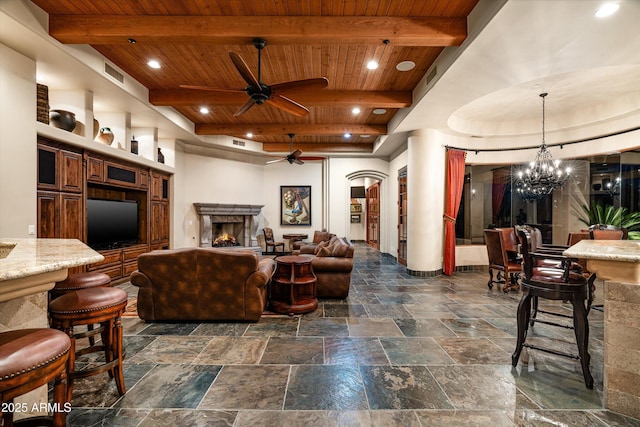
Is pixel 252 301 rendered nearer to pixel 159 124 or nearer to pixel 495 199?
pixel 159 124

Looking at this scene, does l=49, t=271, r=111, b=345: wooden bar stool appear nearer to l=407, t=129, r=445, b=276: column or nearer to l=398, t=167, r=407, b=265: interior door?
l=407, t=129, r=445, b=276: column

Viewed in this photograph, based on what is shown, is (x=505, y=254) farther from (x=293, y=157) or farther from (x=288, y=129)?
(x=288, y=129)

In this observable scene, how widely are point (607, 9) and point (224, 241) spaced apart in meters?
8.25

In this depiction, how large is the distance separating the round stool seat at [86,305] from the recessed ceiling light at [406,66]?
4157 mm

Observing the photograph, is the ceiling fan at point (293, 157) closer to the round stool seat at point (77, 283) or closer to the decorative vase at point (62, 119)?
the decorative vase at point (62, 119)

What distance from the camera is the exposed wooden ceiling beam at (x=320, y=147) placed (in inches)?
323

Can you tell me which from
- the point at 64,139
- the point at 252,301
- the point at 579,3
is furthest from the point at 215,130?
the point at 579,3

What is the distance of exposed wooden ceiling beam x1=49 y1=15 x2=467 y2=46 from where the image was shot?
2920 mm

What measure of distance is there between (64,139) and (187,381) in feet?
12.3

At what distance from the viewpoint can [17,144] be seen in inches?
121

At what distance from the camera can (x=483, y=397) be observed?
1.93m

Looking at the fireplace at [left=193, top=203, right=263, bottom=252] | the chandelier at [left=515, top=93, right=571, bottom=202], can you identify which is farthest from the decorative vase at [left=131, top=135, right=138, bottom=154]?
the chandelier at [left=515, top=93, right=571, bottom=202]

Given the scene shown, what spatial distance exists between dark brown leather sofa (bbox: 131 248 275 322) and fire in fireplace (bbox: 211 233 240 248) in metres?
4.85

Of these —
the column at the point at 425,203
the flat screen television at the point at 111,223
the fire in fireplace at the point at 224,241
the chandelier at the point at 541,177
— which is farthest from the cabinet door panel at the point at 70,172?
the chandelier at the point at 541,177
